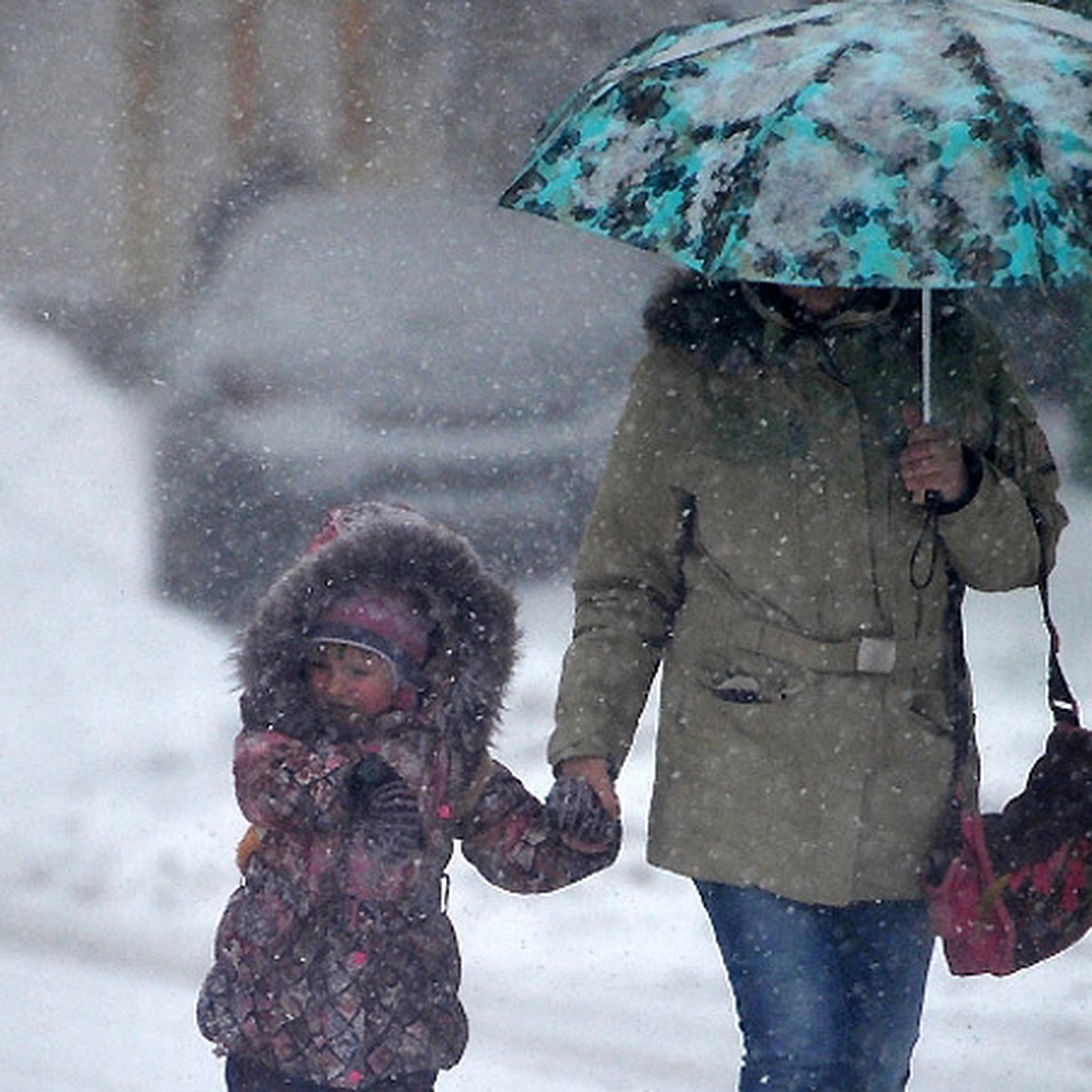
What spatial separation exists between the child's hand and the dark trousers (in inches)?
18.7

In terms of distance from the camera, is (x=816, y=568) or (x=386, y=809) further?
(x=386, y=809)

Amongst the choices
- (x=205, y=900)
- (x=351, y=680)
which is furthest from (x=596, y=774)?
(x=205, y=900)

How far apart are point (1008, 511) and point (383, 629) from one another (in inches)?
38.0

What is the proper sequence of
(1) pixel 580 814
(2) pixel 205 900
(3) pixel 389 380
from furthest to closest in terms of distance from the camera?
(3) pixel 389 380, (2) pixel 205 900, (1) pixel 580 814

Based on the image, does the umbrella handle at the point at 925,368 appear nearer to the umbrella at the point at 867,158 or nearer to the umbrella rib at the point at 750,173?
the umbrella at the point at 867,158

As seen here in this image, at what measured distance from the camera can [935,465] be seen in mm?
3223

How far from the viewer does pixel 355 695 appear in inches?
139

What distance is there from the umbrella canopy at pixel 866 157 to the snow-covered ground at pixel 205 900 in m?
2.49

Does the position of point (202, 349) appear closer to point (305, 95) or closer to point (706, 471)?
point (305, 95)

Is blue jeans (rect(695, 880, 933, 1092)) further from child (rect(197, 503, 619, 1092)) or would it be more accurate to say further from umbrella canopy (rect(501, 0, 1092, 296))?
umbrella canopy (rect(501, 0, 1092, 296))

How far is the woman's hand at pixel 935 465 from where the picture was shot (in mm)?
3227

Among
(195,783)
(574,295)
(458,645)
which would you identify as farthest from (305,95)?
(458,645)

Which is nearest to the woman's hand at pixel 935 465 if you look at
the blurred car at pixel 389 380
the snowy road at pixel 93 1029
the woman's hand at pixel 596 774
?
the woman's hand at pixel 596 774

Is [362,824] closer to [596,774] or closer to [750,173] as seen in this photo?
[596,774]
